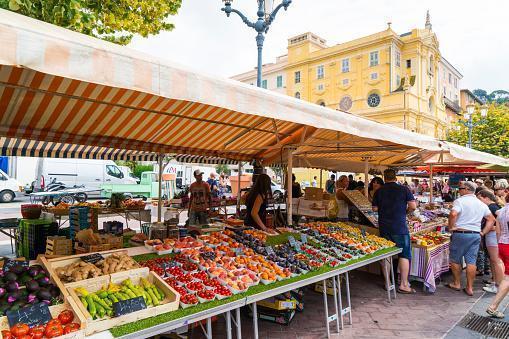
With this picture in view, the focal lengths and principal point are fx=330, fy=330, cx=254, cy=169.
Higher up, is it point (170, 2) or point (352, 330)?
point (170, 2)

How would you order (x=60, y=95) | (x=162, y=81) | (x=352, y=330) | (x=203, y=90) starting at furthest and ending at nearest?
(x=352, y=330), (x=60, y=95), (x=203, y=90), (x=162, y=81)

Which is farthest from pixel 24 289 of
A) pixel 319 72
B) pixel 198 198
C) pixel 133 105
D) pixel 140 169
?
pixel 319 72

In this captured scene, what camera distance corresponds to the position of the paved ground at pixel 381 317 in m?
3.85

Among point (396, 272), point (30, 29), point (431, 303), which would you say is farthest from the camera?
point (396, 272)

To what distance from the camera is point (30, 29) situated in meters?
1.65

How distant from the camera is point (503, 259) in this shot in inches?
168

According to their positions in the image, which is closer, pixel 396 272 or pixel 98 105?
pixel 98 105

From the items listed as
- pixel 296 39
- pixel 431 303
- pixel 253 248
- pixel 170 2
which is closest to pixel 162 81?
pixel 253 248

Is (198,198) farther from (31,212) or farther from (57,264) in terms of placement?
(57,264)

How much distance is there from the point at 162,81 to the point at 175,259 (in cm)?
208

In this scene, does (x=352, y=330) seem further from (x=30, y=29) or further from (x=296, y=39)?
(x=296, y=39)

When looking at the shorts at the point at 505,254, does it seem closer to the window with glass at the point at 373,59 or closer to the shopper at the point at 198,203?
the shopper at the point at 198,203

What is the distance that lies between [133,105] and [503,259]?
203 inches

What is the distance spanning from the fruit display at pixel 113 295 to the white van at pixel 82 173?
58.0 feet
